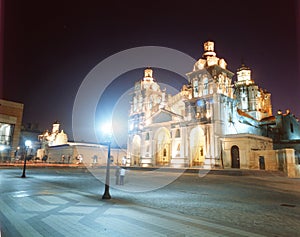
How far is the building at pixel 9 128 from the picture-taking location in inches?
1973

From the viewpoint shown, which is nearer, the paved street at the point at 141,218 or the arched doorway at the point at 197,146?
the paved street at the point at 141,218

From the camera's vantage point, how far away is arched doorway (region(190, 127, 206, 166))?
151ft

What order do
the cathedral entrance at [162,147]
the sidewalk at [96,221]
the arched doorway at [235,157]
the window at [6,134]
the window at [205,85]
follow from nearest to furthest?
the sidewalk at [96,221] → the arched doorway at [235,157] → the window at [205,85] → the window at [6,134] → the cathedral entrance at [162,147]

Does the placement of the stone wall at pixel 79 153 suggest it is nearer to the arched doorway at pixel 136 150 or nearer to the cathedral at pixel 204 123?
the arched doorway at pixel 136 150

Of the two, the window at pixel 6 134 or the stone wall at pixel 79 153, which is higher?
the window at pixel 6 134

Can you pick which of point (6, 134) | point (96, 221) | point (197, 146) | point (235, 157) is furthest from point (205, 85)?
point (6, 134)

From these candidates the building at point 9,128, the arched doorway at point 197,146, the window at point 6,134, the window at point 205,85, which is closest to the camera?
the arched doorway at point 197,146

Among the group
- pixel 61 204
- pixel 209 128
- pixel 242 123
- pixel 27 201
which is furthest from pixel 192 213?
pixel 242 123

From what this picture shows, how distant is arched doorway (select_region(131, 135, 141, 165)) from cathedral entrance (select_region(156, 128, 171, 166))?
739 cm

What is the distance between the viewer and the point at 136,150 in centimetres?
6119

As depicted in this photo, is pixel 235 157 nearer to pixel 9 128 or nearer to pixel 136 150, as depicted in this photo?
pixel 136 150

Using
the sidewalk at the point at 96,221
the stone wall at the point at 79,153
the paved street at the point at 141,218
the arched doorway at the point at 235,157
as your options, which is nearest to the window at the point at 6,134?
the stone wall at the point at 79,153

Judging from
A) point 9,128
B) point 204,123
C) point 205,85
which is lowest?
point 9,128

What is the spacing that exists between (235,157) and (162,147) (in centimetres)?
1959
